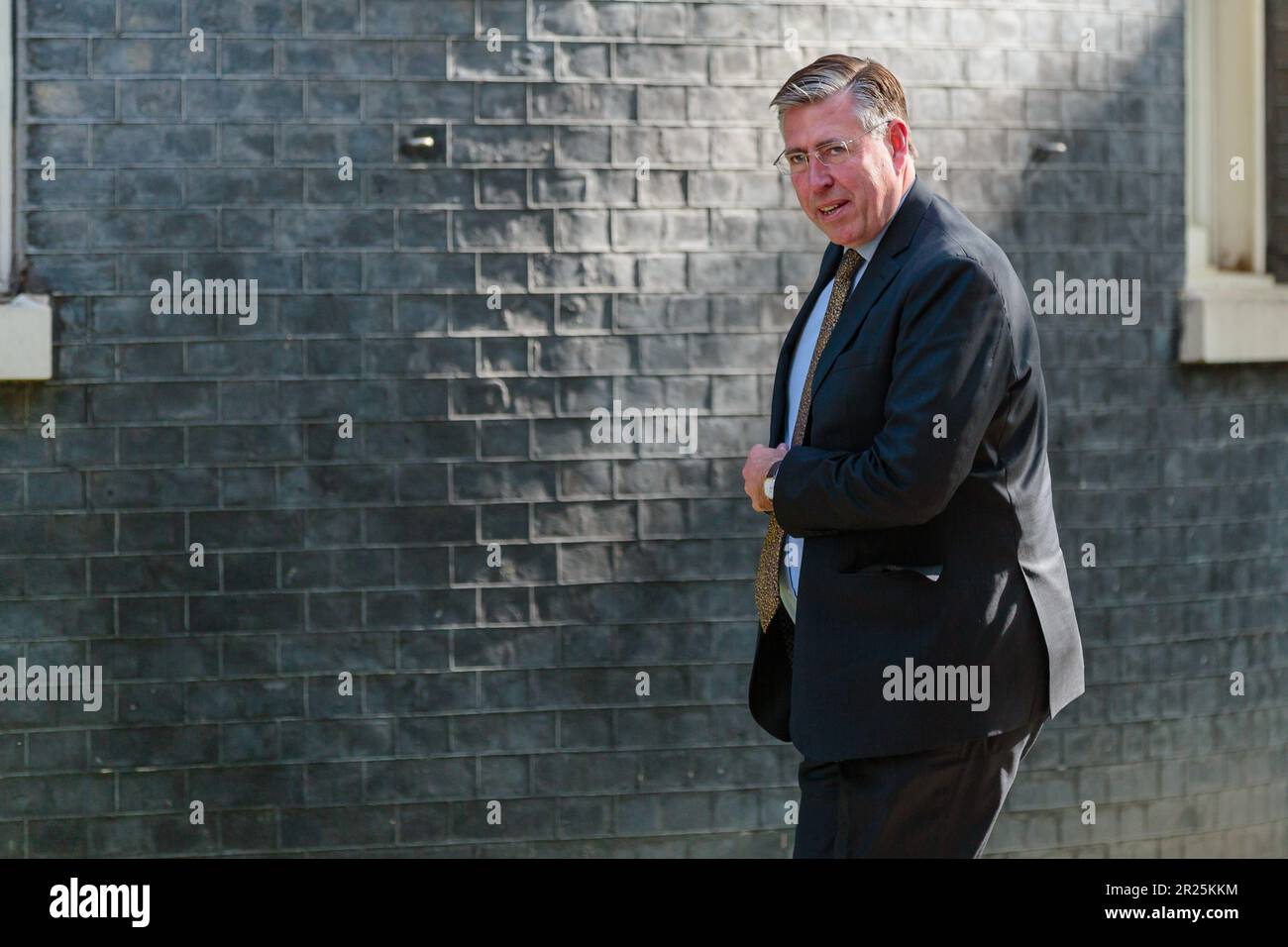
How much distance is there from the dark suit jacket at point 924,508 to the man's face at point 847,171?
0.22 feet

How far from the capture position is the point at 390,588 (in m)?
5.55

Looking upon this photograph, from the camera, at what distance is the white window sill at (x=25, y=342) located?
5.26 metres

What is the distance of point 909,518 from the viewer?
2.96 m

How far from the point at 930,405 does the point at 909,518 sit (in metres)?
0.23

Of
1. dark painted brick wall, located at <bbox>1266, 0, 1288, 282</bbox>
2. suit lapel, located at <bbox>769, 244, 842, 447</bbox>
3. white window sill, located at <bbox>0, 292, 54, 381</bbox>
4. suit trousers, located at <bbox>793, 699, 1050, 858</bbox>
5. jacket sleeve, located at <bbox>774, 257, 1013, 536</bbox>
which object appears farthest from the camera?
→ dark painted brick wall, located at <bbox>1266, 0, 1288, 282</bbox>

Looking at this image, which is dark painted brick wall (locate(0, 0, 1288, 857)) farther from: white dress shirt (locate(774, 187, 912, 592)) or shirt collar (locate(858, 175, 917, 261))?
shirt collar (locate(858, 175, 917, 261))

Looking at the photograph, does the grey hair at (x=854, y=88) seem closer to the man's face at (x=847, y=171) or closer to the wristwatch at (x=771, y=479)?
the man's face at (x=847, y=171)

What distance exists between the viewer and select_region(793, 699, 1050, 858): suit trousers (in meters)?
3.03

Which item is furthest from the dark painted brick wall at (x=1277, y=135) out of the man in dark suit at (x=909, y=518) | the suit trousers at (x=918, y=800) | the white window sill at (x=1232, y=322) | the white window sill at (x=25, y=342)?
the white window sill at (x=25, y=342)

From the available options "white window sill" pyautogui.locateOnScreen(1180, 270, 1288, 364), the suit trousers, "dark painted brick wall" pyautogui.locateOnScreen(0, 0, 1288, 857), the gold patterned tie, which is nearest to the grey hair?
the gold patterned tie

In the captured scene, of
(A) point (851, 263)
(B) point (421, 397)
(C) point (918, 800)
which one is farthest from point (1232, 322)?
(C) point (918, 800)

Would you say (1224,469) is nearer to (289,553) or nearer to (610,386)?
(610,386)

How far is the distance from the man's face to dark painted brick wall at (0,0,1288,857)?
2.50 m

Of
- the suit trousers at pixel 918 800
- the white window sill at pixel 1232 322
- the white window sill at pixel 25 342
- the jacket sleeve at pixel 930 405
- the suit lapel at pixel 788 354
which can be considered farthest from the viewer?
the white window sill at pixel 1232 322
